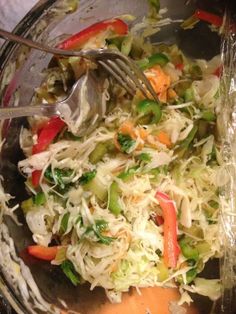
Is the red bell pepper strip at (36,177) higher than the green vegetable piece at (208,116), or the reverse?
the red bell pepper strip at (36,177)

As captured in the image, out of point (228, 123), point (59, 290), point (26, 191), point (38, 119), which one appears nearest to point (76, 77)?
point (38, 119)

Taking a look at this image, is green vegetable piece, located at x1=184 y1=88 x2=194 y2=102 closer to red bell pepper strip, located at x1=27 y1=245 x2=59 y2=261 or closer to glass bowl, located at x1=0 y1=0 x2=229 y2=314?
glass bowl, located at x1=0 y1=0 x2=229 y2=314

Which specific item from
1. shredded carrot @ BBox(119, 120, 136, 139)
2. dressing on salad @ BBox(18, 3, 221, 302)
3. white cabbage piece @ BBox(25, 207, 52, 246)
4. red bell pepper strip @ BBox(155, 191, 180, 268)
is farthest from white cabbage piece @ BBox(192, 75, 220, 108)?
white cabbage piece @ BBox(25, 207, 52, 246)

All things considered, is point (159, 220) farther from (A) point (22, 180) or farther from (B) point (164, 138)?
(A) point (22, 180)

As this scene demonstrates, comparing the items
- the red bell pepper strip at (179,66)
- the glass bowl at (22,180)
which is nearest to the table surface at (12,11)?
the glass bowl at (22,180)

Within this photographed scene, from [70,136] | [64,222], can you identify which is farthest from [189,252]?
[70,136]

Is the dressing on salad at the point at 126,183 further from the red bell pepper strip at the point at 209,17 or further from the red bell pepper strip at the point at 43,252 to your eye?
the red bell pepper strip at the point at 209,17

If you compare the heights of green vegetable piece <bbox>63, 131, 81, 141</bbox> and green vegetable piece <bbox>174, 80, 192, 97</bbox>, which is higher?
green vegetable piece <bbox>63, 131, 81, 141</bbox>

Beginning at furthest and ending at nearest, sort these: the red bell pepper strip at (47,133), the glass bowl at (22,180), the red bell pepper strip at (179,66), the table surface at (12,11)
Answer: the table surface at (12,11), the red bell pepper strip at (179,66), the red bell pepper strip at (47,133), the glass bowl at (22,180)
